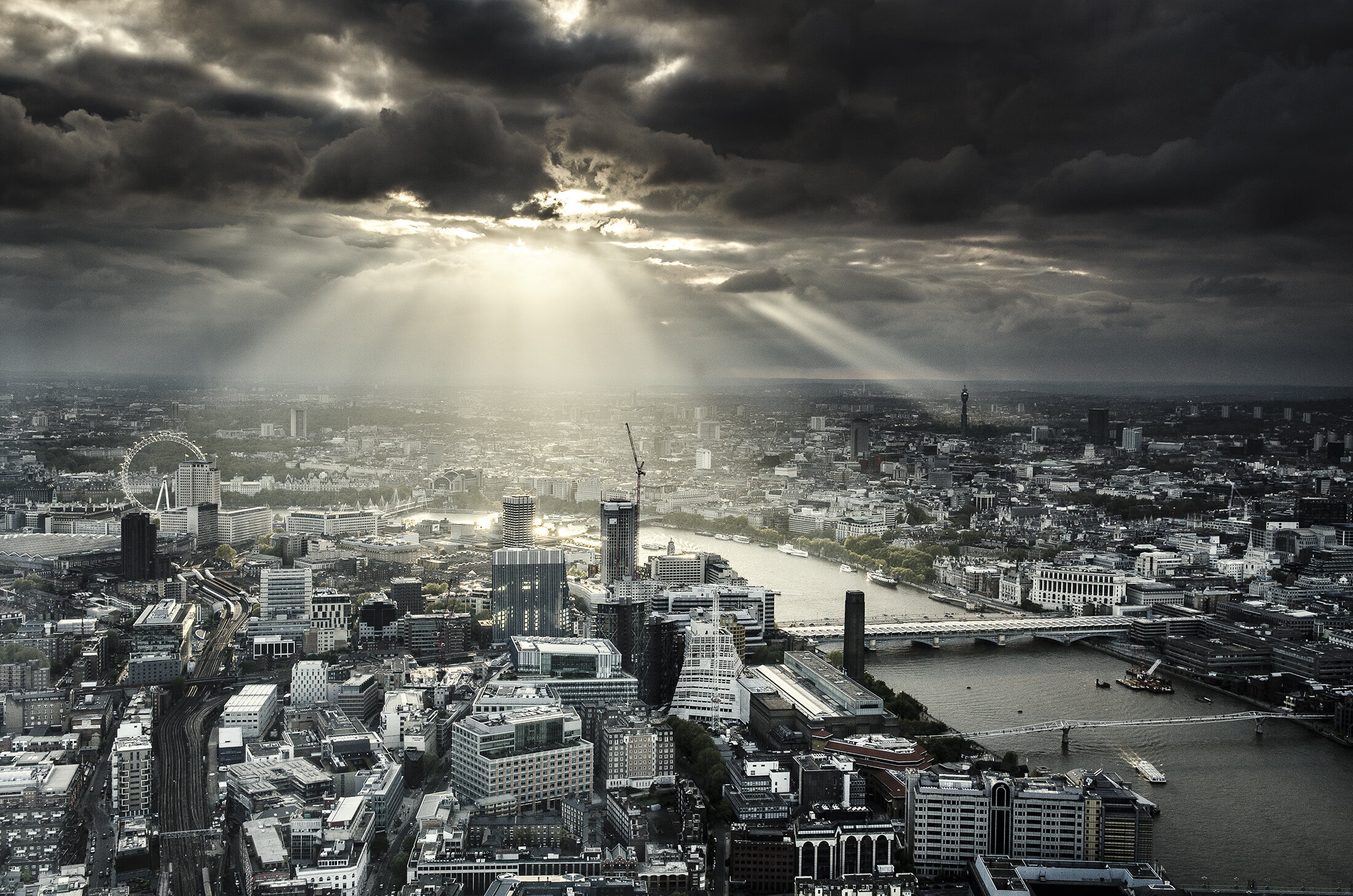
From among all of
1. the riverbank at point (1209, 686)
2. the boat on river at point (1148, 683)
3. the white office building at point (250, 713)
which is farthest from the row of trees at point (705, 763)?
the riverbank at point (1209, 686)

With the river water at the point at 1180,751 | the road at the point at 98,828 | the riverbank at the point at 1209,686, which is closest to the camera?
the road at the point at 98,828

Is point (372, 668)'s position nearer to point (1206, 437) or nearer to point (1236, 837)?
point (1236, 837)

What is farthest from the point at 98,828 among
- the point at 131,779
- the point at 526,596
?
the point at 526,596

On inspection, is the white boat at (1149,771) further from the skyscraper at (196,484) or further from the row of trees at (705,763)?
the skyscraper at (196,484)

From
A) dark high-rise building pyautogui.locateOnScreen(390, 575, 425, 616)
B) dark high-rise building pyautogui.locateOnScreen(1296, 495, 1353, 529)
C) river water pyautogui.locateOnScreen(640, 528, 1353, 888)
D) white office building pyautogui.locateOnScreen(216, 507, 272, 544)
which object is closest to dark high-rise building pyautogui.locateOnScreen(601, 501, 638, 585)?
river water pyautogui.locateOnScreen(640, 528, 1353, 888)

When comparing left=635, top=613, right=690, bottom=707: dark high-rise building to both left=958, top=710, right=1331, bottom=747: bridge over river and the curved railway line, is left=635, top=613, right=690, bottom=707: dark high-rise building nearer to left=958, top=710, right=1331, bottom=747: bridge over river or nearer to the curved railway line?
left=958, top=710, right=1331, bottom=747: bridge over river

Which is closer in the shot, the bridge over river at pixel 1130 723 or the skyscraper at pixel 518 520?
the bridge over river at pixel 1130 723

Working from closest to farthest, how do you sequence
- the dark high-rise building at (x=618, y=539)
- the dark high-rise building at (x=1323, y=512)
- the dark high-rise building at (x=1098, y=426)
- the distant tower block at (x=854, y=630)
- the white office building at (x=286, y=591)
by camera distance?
the distant tower block at (x=854, y=630)
the white office building at (x=286, y=591)
the dark high-rise building at (x=618, y=539)
the dark high-rise building at (x=1323, y=512)
the dark high-rise building at (x=1098, y=426)
